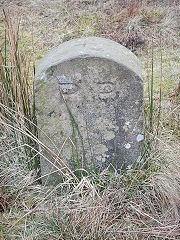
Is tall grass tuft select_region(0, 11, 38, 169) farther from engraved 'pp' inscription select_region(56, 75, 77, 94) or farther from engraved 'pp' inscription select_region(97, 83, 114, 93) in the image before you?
engraved 'pp' inscription select_region(97, 83, 114, 93)

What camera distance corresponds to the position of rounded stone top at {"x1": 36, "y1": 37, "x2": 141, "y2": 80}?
1.91 metres

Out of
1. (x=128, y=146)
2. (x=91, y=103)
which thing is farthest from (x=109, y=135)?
(x=91, y=103)

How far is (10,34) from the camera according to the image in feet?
6.77

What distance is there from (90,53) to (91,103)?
0.36 metres

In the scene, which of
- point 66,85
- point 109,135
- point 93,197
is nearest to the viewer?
point 93,197

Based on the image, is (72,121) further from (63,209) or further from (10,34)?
(10,34)

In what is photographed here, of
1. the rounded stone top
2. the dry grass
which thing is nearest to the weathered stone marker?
the rounded stone top

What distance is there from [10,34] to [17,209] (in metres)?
1.33

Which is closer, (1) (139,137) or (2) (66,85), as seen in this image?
(2) (66,85)

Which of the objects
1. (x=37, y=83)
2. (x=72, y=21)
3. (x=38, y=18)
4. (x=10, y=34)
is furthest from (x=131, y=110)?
(x=38, y=18)

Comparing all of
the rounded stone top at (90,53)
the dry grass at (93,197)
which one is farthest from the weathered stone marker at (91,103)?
the dry grass at (93,197)

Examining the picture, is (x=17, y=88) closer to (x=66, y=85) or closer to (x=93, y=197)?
(x=66, y=85)

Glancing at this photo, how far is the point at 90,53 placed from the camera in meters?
1.91

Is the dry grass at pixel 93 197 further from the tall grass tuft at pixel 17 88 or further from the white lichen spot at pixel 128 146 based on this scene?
the white lichen spot at pixel 128 146
